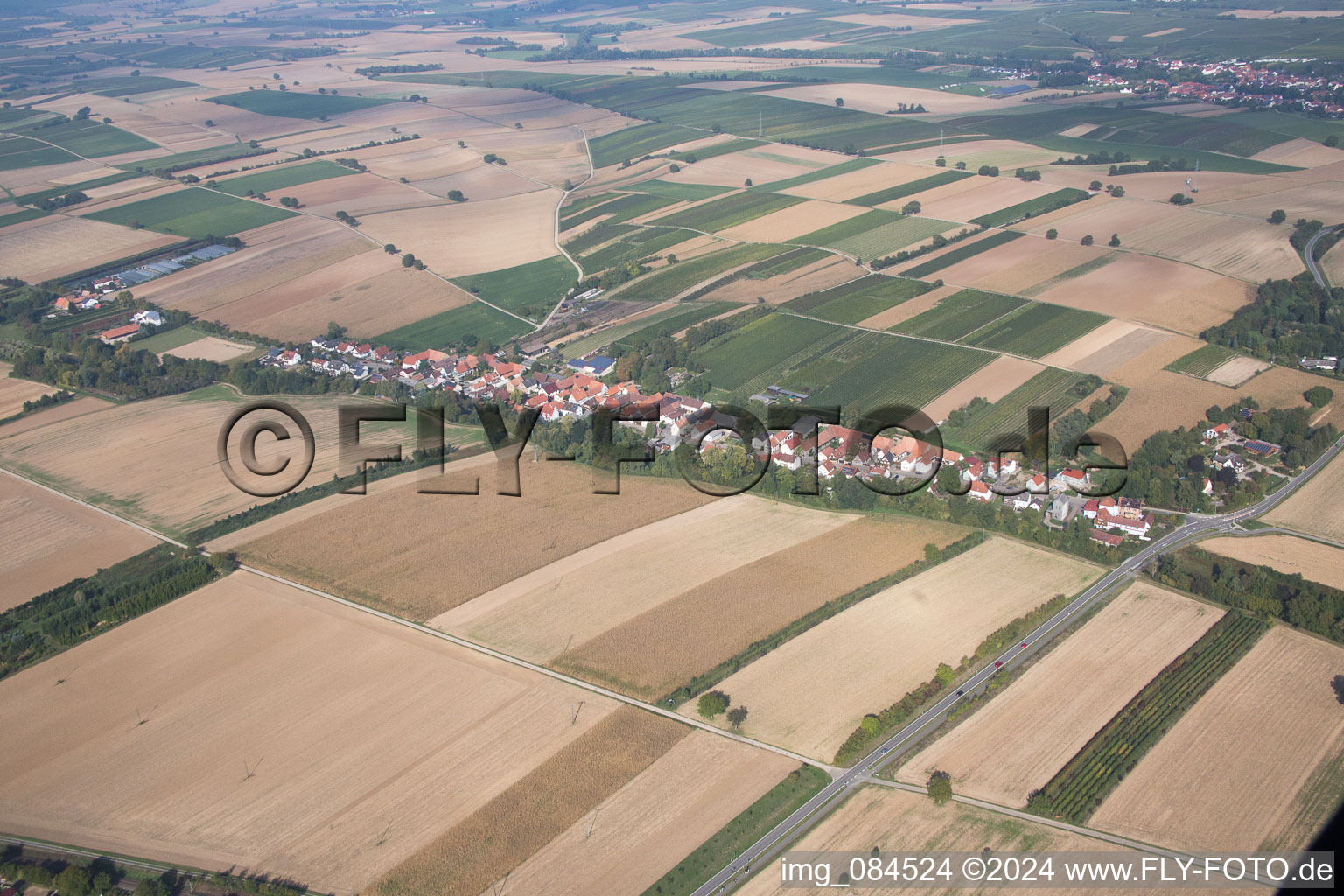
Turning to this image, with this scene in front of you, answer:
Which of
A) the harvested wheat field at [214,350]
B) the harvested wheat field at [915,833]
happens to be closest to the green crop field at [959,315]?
the harvested wheat field at [915,833]

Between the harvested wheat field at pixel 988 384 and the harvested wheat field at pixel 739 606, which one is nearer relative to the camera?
the harvested wheat field at pixel 739 606

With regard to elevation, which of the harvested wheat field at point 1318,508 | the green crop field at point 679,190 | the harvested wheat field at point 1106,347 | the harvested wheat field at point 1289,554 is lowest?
the harvested wheat field at point 1289,554

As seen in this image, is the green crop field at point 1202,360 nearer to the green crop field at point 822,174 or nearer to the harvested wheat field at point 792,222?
the harvested wheat field at point 792,222

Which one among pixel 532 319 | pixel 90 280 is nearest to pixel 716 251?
pixel 532 319

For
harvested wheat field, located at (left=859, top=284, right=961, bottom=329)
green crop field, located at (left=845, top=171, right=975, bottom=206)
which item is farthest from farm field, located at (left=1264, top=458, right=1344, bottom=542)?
green crop field, located at (left=845, top=171, right=975, bottom=206)

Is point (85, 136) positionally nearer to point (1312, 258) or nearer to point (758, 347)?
point (758, 347)

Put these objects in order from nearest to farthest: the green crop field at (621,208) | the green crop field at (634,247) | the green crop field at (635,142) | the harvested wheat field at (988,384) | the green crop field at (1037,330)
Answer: the harvested wheat field at (988,384)
the green crop field at (1037,330)
the green crop field at (634,247)
the green crop field at (621,208)
the green crop field at (635,142)

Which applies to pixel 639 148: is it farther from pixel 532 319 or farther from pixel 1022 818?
pixel 1022 818
